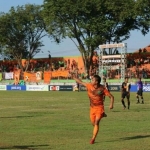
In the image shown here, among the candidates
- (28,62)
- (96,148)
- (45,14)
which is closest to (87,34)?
(45,14)

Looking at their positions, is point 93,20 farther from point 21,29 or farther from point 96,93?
point 96,93

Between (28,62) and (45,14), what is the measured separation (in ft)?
51.1

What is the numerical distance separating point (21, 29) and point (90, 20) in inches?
766

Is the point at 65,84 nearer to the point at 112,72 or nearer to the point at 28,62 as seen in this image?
the point at 112,72

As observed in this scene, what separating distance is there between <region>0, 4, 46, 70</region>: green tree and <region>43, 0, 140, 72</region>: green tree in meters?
12.4

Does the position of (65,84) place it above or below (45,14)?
below

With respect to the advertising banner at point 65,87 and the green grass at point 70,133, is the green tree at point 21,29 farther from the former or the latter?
the green grass at point 70,133

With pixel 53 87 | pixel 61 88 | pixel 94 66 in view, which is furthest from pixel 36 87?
pixel 94 66

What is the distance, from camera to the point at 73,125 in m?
19.0

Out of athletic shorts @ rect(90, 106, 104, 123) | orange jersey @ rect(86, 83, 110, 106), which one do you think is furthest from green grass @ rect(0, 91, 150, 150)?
orange jersey @ rect(86, 83, 110, 106)

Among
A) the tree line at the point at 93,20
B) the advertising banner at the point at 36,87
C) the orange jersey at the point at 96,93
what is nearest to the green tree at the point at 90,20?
the tree line at the point at 93,20

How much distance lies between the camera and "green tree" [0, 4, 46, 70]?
88.9 m

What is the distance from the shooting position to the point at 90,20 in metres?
72.8

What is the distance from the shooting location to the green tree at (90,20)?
71750mm
